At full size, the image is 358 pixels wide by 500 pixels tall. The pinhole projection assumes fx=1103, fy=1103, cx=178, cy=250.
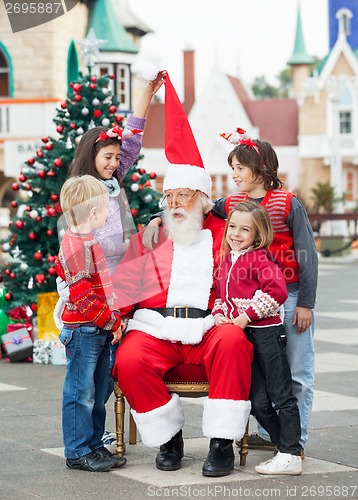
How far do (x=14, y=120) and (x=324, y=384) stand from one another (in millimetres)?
18481

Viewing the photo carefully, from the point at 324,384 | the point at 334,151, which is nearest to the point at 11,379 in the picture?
the point at 324,384

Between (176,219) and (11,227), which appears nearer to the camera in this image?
(176,219)

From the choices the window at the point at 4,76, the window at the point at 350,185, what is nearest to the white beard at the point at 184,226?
the window at the point at 4,76

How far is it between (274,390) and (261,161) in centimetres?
117

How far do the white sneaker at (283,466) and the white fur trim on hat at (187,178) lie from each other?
147 cm

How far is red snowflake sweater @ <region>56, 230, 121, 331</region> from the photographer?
5.42m

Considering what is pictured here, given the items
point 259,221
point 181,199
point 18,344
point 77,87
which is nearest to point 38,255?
point 18,344

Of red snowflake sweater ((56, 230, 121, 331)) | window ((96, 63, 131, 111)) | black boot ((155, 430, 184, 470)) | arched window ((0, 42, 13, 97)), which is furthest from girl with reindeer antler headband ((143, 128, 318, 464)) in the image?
window ((96, 63, 131, 111))

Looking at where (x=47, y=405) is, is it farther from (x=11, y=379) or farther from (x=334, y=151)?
(x=334, y=151)

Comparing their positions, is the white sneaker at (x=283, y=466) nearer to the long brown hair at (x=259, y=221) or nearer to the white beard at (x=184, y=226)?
the long brown hair at (x=259, y=221)

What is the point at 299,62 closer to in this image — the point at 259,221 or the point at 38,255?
the point at 38,255

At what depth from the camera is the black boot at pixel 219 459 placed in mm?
5285

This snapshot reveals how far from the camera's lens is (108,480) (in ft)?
17.3

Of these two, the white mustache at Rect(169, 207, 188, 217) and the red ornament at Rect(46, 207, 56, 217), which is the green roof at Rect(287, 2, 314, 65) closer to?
the red ornament at Rect(46, 207, 56, 217)
